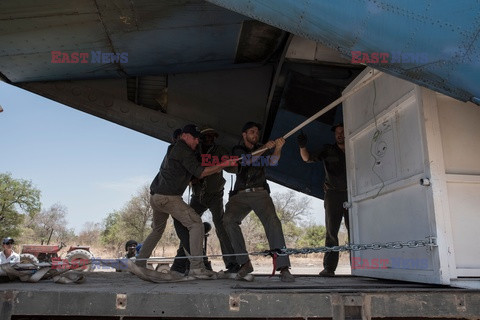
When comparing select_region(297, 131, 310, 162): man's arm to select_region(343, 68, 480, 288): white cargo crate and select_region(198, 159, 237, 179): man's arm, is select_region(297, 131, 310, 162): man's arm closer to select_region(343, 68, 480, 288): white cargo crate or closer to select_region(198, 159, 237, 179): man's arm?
select_region(198, 159, 237, 179): man's arm

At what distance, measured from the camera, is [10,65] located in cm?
571

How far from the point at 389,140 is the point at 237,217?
1.88 m

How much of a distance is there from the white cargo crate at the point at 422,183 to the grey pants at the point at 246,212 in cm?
97

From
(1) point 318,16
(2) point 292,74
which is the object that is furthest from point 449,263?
(2) point 292,74

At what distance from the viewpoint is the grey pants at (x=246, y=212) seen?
13.5ft

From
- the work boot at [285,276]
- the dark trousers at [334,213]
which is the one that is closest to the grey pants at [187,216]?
the work boot at [285,276]

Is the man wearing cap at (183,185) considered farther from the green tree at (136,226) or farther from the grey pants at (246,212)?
the green tree at (136,226)

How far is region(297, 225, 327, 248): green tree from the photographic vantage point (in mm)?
31844

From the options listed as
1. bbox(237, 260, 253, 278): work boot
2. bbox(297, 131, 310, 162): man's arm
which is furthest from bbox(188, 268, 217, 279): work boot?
bbox(297, 131, 310, 162): man's arm

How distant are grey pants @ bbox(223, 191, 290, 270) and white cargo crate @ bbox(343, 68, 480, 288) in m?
0.97

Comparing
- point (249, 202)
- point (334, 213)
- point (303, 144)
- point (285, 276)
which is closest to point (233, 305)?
point (285, 276)

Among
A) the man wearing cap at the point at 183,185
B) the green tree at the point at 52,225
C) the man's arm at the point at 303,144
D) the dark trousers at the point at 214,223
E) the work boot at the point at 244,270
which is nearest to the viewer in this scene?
the work boot at the point at 244,270

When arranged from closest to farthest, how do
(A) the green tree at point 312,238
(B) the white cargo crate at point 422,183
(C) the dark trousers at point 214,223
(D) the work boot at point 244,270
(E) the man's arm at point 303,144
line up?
(B) the white cargo crate at point 422,183 → (D) the work boot at point 244,270 → (C) the dark trousers at point 214,223 → (E) the man's arm at point 303,144 → (A) the green tree at point 312,238

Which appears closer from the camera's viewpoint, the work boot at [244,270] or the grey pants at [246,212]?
the work boot at [244,270]
